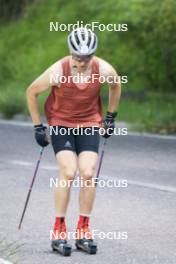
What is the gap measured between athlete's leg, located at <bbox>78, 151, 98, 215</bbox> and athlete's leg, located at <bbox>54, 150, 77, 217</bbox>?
0.07 metres

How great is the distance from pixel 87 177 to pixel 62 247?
1.95ft

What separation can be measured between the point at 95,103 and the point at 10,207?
115 inches

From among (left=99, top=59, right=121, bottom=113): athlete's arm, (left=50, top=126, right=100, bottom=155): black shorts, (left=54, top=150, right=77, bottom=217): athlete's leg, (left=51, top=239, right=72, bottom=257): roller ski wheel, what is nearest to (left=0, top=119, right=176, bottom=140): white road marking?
(left=99, top=59, right=121, bottom=113): athlete's arm

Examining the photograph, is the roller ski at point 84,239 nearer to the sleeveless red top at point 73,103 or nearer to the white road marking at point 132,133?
the sleeveless red top at point 73,103

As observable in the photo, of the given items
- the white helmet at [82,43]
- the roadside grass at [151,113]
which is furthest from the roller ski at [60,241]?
the roadside grass at [151,113]

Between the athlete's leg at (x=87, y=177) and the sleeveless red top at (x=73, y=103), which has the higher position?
the sleeveless red top at (x=73, y=103)

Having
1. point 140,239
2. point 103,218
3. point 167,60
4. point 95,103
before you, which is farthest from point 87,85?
point 167,60

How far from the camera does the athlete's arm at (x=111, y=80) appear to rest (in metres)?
9.74

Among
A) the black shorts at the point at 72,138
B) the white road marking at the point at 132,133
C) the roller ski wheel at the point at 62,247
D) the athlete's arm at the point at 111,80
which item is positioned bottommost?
the roller ski wheel at the point at 62,247

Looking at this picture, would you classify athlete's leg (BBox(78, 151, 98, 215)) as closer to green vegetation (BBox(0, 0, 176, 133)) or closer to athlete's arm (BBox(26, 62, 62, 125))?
athlete's arm (BBox(26, 62, 62, 125))

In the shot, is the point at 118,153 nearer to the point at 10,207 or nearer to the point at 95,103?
the point at 10,207

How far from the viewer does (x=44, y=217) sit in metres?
11.8

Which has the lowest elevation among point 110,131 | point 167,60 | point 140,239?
point 140,239

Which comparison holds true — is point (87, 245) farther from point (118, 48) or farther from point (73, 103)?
point (118, 48)
